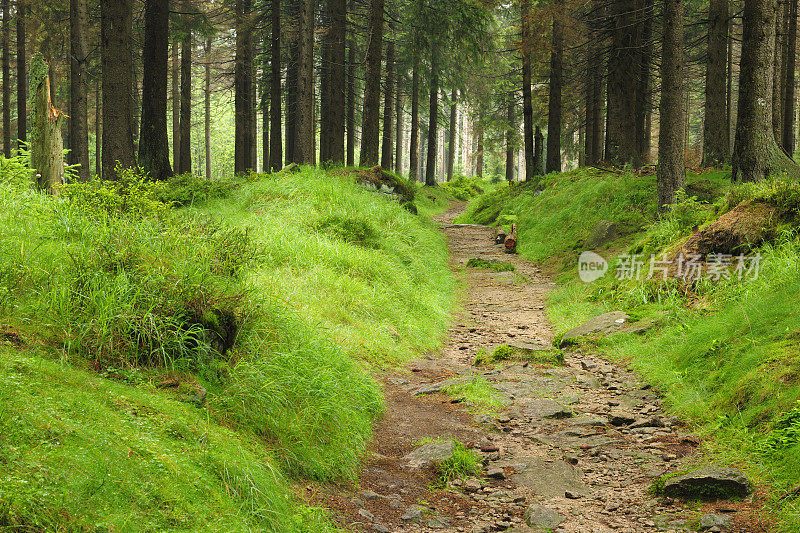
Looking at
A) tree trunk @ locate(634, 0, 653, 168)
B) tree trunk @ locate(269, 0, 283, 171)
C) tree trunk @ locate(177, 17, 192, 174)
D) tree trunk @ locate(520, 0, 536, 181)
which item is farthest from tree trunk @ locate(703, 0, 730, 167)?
tree trunk @ locate(177, 17, 192, 174)

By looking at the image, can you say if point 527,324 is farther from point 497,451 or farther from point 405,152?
point 405,152

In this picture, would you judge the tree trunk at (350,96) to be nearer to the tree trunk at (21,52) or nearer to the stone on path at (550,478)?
the tree trunk at (21,52)

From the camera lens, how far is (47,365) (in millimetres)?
3182

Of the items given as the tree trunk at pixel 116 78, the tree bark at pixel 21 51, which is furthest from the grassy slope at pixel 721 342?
the tree bark at pixel 21 51

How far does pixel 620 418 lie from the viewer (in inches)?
209

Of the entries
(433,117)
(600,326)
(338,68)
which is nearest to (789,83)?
(338,68)

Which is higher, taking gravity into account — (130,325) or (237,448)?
(130,325)

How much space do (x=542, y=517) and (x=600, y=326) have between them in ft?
15.9

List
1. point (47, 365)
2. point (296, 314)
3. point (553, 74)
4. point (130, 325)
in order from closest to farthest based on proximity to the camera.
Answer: point (47, 365) → point (130, 325) → point (296, 314) → point (553, 74)

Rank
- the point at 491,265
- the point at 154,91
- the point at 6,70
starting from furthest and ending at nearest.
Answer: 1. the point at 6,70
2. the point at 491,265
3. the point at 154,91

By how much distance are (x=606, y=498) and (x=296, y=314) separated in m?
3.59

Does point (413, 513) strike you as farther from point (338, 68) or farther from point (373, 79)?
point (338, 68)

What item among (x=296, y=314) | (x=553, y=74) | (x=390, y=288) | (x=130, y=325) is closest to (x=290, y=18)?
(x=553, y=74)

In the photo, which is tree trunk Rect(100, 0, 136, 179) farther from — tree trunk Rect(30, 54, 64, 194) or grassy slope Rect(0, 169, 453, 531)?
grassy slope Rect(0, 169, 453, 531)
